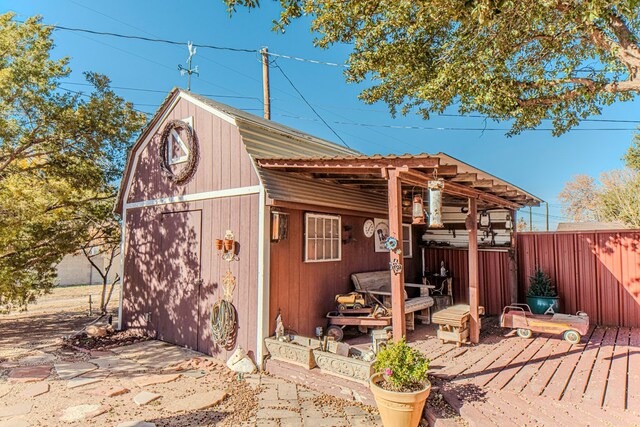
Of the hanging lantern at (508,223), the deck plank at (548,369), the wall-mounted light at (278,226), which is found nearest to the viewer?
the deck plank at (548,369)

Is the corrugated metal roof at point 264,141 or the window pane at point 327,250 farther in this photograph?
the window pane at point 327,250

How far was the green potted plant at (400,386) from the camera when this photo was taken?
320 cm

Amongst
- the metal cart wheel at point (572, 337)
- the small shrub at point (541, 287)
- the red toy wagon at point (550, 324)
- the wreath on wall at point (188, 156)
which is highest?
the wreath on wall at point (188, 156)

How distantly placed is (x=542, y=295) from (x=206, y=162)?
6.78 metres

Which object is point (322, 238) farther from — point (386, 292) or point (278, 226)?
point (386, 292)

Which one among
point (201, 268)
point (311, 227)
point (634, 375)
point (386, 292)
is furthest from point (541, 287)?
point (201, 268)

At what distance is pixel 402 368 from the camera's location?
11.1ft

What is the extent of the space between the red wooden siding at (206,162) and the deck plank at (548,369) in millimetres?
4063

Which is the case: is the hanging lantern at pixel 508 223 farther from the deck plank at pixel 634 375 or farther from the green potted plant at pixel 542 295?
the deck plank at pixel 634 375

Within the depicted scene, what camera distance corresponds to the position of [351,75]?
7328 mm

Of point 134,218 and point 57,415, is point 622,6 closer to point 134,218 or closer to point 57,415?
point 57,415

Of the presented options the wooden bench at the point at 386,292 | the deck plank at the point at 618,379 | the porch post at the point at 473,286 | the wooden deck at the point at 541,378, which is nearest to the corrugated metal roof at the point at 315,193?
the wooden bench at the point at 386,292

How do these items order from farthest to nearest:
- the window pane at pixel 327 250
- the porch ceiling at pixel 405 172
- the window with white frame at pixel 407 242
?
the window with white frame at pixel 407 242 < the window pane at pixel 327 250 < the porch ceiling at pixel 405 172

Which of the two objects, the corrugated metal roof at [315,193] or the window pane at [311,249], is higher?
the corrugated metal roof at [315,193]
